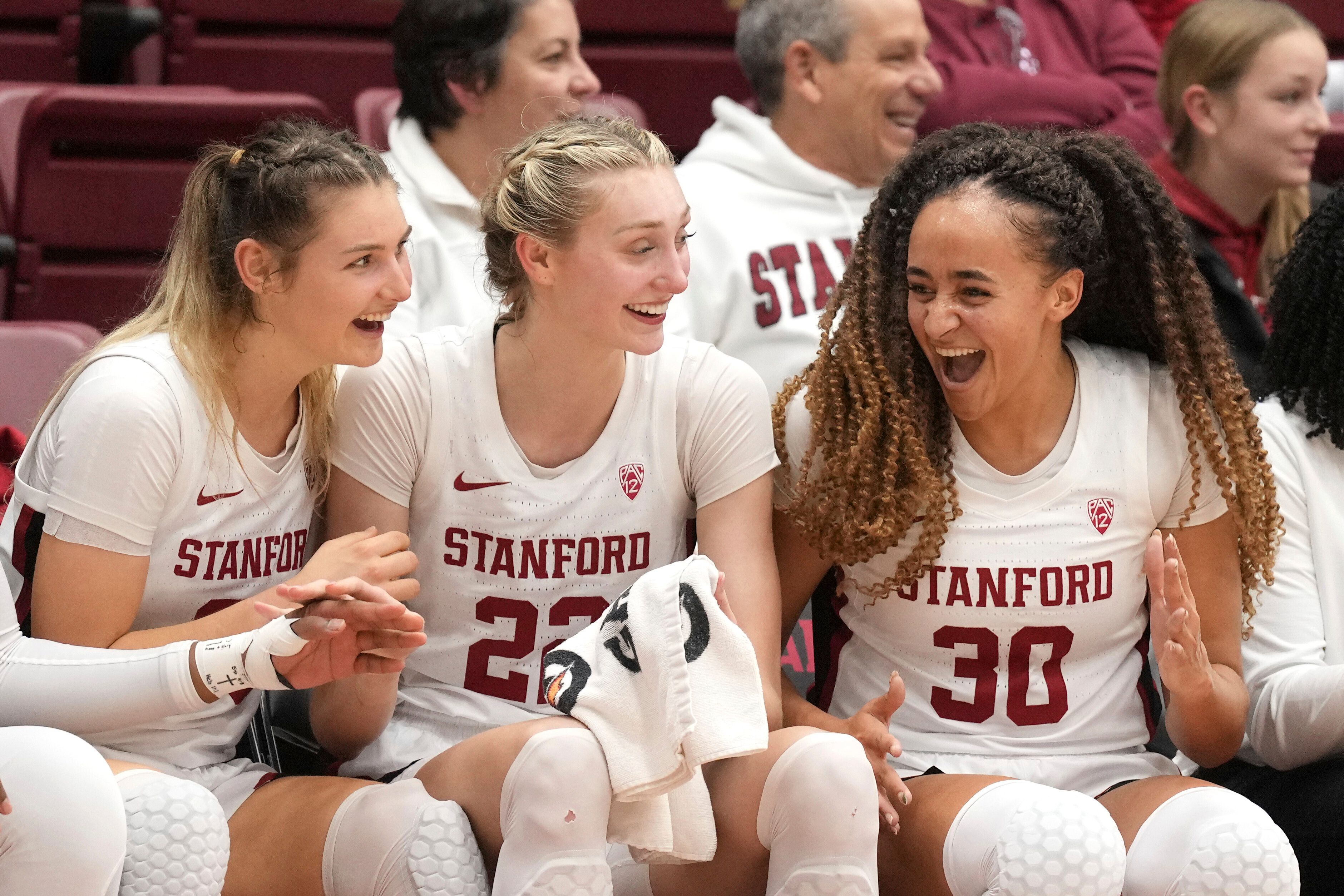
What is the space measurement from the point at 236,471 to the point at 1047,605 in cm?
106

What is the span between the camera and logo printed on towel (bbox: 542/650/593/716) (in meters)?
1.78

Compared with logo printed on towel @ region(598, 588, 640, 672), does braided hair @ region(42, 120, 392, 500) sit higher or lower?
higher

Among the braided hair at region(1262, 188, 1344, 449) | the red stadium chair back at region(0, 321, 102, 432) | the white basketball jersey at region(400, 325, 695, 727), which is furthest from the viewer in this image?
the red stadium chair back at region(0, 321, 102, 432)

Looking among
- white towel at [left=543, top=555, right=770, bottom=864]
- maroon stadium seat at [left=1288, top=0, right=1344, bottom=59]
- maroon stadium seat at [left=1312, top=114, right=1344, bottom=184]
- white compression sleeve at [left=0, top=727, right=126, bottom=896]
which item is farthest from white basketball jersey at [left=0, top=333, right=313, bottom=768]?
maroon stadium seat at [left=1288, top=0, right=1344, bottom=59]

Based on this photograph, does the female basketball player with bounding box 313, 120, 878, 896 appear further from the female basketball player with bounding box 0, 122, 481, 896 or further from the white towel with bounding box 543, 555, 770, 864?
the white towel with bounding box 543, 555, 770, 864

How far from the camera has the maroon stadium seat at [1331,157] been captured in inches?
135

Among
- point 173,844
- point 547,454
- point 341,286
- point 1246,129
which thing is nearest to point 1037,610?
point 547,454

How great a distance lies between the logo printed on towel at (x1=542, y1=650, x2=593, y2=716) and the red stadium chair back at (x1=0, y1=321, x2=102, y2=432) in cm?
103

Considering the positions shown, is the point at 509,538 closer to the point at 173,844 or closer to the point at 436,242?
the point at 173,844

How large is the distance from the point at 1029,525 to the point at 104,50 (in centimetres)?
266

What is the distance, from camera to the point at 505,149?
2162mm

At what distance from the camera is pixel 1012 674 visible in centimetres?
203

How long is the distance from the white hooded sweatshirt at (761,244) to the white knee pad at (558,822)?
1.18 metres

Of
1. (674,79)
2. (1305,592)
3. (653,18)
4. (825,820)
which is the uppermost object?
(653,18)
